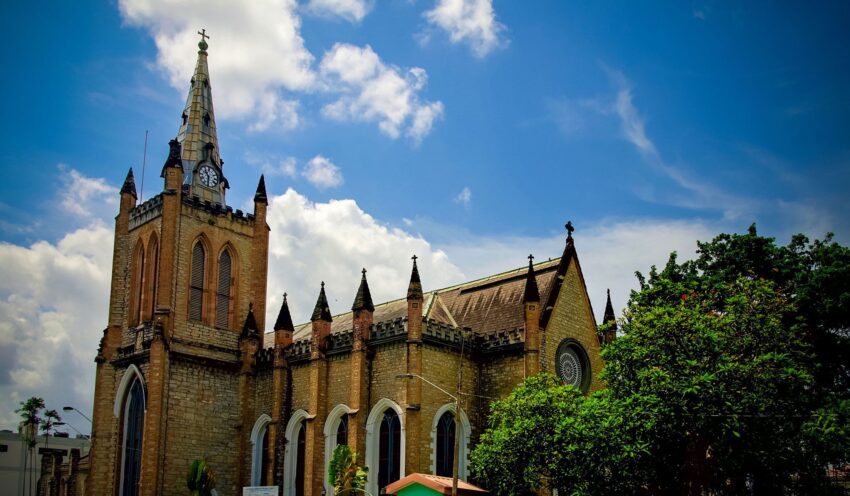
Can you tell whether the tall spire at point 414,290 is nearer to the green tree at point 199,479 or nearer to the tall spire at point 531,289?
the tall spire at point 531,289

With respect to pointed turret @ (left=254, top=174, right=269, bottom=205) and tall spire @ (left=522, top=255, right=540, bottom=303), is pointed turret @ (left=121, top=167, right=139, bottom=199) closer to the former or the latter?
pointed turret @ (left=254, top=174, right=269, bottom=205)

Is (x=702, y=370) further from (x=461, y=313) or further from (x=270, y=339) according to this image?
(x=270, y=339)

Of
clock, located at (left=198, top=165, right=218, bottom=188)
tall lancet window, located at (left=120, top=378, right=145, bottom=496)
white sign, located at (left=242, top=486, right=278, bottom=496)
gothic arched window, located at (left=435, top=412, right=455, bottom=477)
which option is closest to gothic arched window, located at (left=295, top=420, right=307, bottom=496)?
white sign, located at (left=242, top=486, right=278, bottom=496)

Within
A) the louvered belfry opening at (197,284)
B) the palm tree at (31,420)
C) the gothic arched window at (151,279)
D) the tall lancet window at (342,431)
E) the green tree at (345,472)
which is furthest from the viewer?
the palm tree at (31,420)

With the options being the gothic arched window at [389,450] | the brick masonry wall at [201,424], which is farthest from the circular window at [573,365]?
the brick masonry wall at [201,424]

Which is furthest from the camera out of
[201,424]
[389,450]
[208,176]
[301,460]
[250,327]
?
[208,176]

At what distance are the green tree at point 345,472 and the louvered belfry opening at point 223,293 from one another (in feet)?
45.2

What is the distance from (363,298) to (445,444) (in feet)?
25.1

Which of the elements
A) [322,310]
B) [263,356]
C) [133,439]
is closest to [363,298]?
[322,310]

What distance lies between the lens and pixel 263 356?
45031 millimetres

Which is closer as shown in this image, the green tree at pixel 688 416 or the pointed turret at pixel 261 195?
the green tree at pixel 688 416

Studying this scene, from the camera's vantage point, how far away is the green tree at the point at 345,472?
114 feet

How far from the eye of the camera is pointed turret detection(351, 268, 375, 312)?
39406mm

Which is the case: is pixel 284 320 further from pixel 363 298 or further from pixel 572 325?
pixel 572 325
